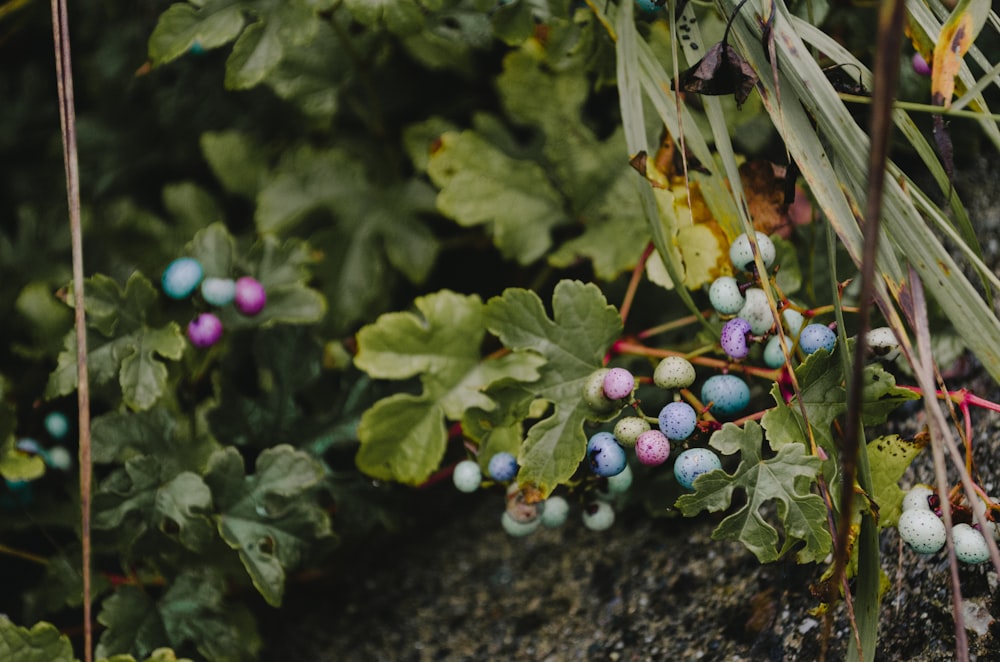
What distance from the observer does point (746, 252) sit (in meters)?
1.11

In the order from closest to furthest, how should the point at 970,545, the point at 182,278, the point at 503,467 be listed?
1. the point at 970,545
2. the point at 503,467
3. the point at 182,278

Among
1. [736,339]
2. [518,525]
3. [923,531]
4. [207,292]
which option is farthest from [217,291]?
[923,531]

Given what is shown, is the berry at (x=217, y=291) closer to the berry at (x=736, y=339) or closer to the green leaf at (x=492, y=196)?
the green leaf at (x=492, y=196)

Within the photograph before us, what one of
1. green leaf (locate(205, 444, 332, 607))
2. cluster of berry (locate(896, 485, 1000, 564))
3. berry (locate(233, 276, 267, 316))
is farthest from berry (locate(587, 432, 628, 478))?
berry (locate(233, 276, 267, 316))


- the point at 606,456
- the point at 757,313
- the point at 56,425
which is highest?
A: the point at 757,313

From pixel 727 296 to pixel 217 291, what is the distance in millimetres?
796

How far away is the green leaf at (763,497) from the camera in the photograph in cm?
97

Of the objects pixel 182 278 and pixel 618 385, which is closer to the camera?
pixel 618 385

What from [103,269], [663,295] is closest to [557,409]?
[663,295]

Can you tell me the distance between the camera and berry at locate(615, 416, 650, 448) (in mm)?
1070

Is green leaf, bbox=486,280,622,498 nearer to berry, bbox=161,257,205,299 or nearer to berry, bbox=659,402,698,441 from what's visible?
berry, bbox=659,402,698,441

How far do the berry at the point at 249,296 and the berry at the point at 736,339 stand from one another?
2.47ft

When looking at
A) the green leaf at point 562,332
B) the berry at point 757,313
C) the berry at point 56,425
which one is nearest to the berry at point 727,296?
the berry at point 757,313

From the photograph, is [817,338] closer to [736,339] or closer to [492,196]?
[736,339]
